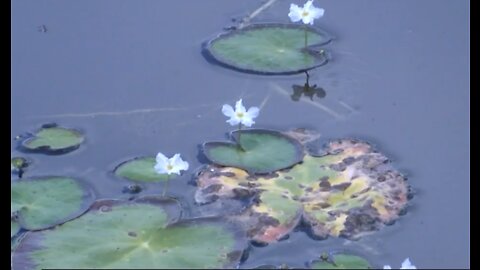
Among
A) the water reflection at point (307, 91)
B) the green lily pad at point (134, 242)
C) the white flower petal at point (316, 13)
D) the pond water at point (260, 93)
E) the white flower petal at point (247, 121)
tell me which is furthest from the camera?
the white flower petal at point (316, 13)

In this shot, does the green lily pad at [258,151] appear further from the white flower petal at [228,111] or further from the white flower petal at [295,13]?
the white flower petal at [295,13]

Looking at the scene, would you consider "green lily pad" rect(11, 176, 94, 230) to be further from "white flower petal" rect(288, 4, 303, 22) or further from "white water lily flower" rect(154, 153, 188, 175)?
"white flower petal" rect(288, 4, 303, 22)

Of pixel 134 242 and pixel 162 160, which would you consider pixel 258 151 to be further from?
pixel 134 242

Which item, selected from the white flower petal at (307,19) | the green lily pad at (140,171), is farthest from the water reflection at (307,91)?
the green lily pad at (140,171)

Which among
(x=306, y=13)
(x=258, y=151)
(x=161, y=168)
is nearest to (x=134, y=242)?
(x=161, y=168)

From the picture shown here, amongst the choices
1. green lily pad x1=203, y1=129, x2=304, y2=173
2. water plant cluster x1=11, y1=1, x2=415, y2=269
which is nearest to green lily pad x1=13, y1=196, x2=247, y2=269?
water plant cluster x1=11, y1=1, x2=415, y2=269
